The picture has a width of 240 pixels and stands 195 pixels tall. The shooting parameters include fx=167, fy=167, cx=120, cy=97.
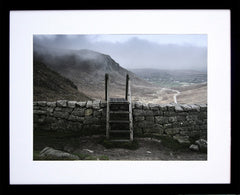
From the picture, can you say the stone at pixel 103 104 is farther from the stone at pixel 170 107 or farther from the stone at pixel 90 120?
the stone at pixel 170 107

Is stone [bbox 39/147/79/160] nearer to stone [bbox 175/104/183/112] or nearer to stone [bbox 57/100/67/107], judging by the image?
stone [bbox 57/100/67/107]

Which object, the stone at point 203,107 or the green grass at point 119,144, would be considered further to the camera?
the green grass at point 119,144

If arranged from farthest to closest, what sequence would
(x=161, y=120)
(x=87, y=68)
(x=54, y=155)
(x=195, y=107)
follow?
(x=161, y=120) < (x=87, y=68) < (x=195, y=107) < (x=54, y=155)

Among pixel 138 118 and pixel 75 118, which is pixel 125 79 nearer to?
pixel 138 118

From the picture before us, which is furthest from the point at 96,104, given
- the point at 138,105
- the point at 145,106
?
the point at 145,106

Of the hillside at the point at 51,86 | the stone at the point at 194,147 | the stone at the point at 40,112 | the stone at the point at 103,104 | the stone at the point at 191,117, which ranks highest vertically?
the hillside at the point at 51,86

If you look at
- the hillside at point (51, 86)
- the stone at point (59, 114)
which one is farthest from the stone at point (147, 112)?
the stone at point (59, 114)
